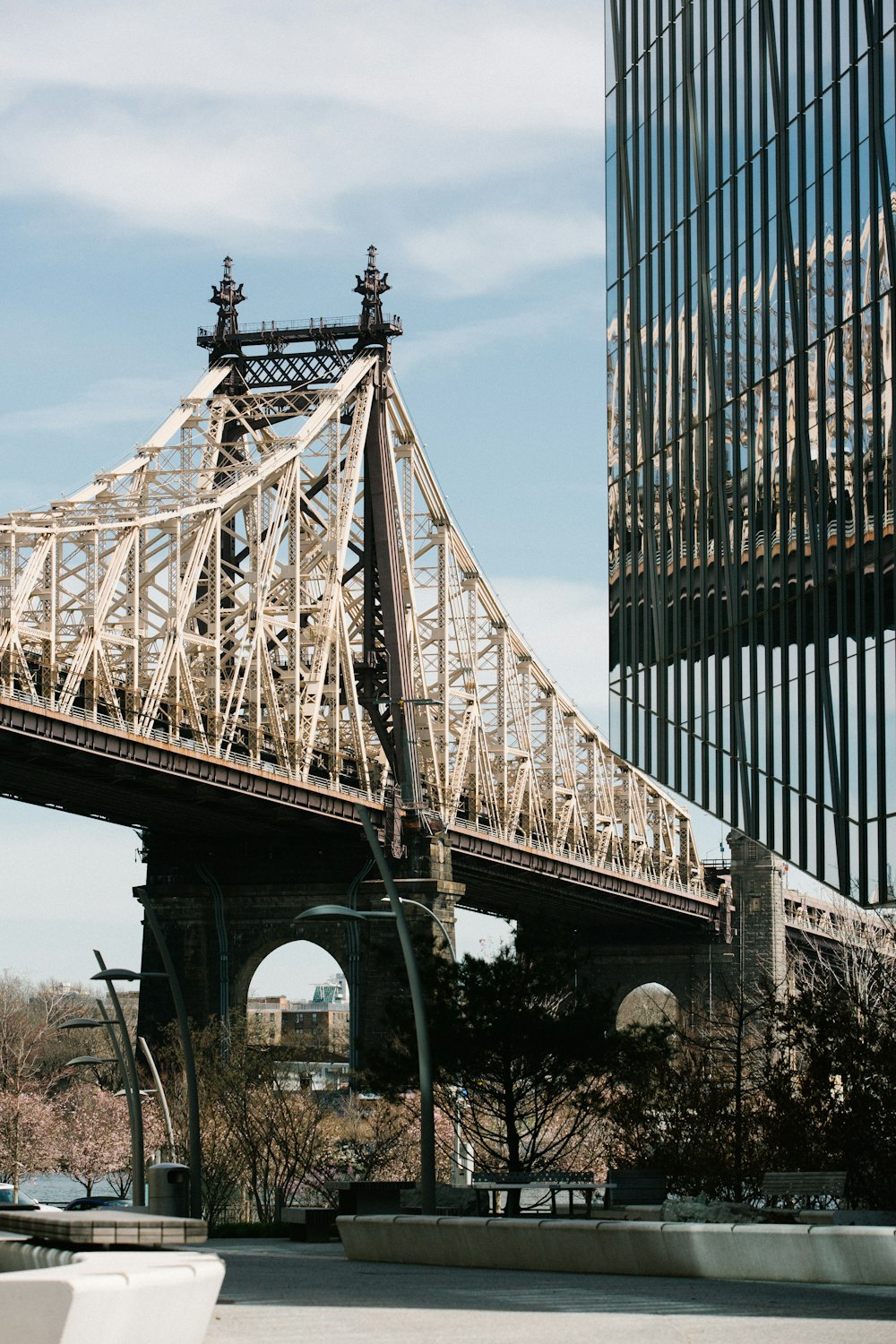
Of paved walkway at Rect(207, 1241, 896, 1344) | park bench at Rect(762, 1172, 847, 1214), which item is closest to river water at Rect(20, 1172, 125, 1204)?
park bench at Rect(762, 1172, 847, 1214)

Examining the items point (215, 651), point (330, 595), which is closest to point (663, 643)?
point (215, 651)

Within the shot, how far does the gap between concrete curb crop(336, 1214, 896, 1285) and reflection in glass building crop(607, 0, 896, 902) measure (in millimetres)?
12813

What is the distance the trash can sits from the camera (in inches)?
1625

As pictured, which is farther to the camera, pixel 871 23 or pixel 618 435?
pixel 618 435

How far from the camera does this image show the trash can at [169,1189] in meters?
41.3

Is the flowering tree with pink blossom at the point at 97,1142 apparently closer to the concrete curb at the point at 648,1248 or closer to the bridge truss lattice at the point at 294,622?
the bridge truss lattice at the point at 294,622

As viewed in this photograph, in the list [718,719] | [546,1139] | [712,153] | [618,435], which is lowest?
[546,1139]

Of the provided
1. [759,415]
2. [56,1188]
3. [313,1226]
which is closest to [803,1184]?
[313,1226]

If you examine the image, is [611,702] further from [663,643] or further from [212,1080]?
[212,1080]

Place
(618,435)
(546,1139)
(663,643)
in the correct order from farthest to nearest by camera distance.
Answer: (546,1139) < (618,435) < (663,643)

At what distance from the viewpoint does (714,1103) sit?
38.1 meters

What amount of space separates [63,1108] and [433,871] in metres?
28.6

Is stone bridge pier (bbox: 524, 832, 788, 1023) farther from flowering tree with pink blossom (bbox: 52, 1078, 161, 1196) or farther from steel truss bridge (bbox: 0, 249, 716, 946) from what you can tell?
flowering tree with pink blossom (bbox: 52, 1078, 161, 1196)

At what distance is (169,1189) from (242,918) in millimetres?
50052
